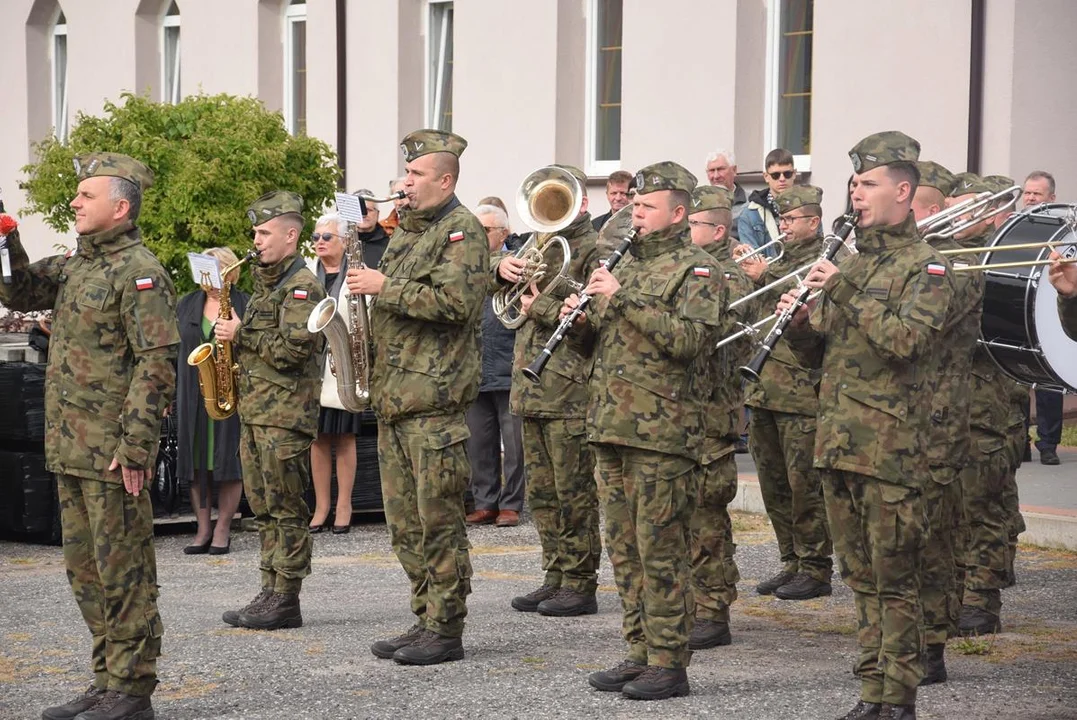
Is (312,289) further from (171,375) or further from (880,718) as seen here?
(880,718)

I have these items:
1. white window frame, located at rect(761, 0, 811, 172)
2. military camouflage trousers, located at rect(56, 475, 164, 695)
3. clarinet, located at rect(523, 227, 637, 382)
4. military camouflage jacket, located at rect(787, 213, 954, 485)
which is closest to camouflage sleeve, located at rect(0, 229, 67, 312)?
military camouflage trousers, located at rect(56, 475, 164, 695)

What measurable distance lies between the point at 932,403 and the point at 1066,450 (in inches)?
299

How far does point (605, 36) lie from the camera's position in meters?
17.3

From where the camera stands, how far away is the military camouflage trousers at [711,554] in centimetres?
816

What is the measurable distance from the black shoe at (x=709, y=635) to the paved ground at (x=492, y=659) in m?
0.06

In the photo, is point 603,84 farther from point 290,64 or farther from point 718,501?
A: point 718,501

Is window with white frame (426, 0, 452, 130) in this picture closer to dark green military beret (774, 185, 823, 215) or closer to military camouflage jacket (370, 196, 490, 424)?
dark green military beret (774, 185, 823, 215)

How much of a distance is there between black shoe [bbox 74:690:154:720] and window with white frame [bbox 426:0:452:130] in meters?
13.0

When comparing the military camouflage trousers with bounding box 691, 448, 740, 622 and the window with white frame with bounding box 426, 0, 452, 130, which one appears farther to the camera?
the window with white frame with bounding box 426, 0, 452, 130

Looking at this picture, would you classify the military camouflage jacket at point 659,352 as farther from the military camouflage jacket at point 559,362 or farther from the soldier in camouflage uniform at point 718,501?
the military camouflage jacket at point 559,362

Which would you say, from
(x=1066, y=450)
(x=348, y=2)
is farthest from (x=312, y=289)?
(x=348, y=2)

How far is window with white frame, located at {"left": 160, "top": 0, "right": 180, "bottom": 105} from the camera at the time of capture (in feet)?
73.6

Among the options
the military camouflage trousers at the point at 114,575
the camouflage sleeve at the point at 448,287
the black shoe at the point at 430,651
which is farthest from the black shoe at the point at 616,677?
the military camouflage trousers at the point at 114,575

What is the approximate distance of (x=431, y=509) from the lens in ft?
25.2
